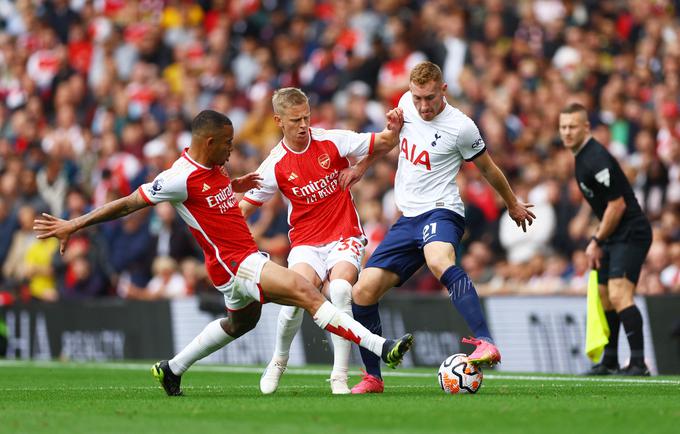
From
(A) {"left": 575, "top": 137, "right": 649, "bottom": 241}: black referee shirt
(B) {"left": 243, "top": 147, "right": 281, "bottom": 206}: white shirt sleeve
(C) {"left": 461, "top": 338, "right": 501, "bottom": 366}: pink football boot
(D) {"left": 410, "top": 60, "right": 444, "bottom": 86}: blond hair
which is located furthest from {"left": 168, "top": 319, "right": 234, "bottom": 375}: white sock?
(A) {"left": 575, "top": 137, "right": 649, "bottom": 241}: black referee shirt

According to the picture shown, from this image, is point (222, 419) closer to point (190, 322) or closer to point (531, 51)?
point (190, 322)

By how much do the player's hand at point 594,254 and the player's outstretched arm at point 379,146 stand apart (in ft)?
10.1

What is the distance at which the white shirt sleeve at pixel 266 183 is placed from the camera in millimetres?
10445

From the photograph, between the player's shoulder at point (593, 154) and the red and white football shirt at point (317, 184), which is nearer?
the red and white football shirt at point (317, 184)

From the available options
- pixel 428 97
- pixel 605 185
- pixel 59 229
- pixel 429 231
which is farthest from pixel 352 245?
pixel 605 185

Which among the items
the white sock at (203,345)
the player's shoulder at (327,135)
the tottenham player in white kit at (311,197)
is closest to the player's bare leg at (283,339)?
the tottenham player in white kit at (311,197)

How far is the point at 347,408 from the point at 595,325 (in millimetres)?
5065

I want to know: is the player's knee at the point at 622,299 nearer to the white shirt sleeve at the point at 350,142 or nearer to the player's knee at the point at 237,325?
the white shirt sleeve at the point at 350,142

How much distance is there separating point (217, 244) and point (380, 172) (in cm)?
861

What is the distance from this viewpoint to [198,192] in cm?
956

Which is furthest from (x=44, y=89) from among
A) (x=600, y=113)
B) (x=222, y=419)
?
(x=222, y=419)

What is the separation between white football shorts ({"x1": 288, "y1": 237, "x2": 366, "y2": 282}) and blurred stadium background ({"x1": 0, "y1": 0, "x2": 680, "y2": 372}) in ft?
17.8

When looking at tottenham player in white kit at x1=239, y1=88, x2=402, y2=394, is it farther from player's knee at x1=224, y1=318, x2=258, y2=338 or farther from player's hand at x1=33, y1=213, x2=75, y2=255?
player's hand at x1=33, y1=213, x2=75, y2=255

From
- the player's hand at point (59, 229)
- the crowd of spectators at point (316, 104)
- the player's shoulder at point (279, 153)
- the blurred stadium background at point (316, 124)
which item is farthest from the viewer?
the crowd of spectators at point (316, 104)
